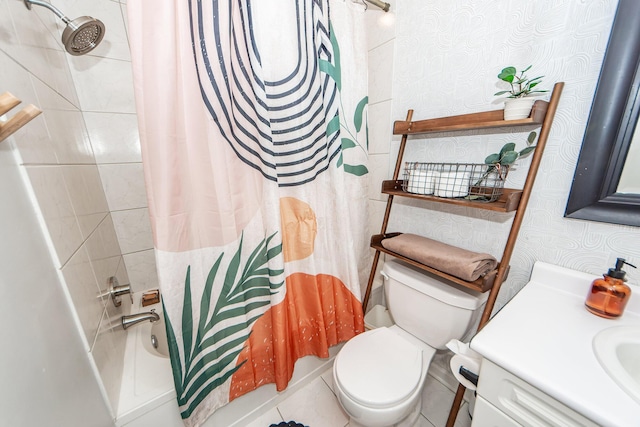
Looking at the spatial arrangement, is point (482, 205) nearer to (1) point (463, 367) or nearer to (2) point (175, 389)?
(1) point (463, 367)

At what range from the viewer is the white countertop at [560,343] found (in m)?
0.47

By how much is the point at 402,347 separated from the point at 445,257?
0.48 m

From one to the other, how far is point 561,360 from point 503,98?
92 centimetres

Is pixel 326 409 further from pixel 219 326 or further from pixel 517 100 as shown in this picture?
pixel 517 100

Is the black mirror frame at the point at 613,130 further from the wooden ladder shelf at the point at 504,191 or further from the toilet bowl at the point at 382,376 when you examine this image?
the toilet bowl at the point at 382,376

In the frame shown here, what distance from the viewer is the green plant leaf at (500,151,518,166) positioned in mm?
841

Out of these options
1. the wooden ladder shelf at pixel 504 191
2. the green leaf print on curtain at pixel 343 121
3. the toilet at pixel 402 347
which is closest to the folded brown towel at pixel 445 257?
the wooden ladder shelf at pixel 504 191

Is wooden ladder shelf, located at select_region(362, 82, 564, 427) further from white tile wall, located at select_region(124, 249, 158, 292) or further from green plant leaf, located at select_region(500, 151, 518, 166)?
white tile wall, located at select_region(124, 249, 158, 292)

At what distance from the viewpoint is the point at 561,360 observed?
57 cm

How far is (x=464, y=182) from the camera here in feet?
3.06

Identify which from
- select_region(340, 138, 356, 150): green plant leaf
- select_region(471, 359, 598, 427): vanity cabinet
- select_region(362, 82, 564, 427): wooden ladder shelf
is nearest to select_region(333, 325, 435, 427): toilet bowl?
select_region(362, 82, 564, 427): wooden ladder shelf

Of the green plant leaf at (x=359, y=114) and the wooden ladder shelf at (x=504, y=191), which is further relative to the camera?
the green plant leaf at (x=359, y=114)

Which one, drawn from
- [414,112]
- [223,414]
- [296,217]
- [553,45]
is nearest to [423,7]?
[414,112]

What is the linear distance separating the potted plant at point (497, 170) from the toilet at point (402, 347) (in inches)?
16.5
